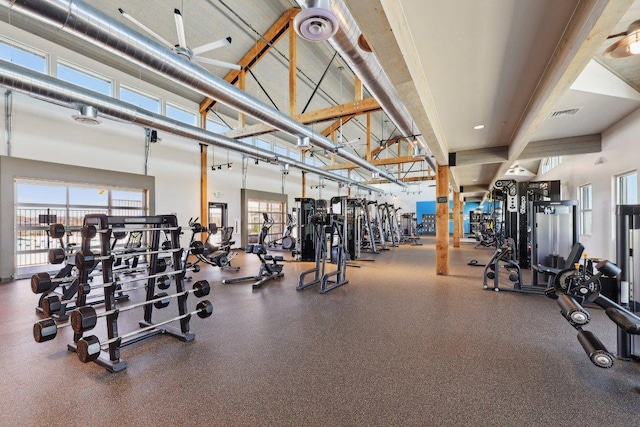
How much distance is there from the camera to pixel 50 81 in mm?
4246

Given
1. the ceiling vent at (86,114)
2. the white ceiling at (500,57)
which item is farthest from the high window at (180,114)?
the white ceiling at (500,57)

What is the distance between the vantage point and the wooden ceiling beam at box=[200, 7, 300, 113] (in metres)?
6.87

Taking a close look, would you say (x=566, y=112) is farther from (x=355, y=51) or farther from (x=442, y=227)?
(x=355, y=51)

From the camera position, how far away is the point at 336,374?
7.55 ft

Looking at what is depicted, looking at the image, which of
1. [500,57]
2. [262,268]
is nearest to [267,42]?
[262,268]

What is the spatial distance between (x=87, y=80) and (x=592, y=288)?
9.30 m

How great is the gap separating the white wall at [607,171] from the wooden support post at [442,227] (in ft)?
9.16

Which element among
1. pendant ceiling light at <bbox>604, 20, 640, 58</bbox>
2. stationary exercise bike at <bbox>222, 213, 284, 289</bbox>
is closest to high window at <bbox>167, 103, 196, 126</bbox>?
stationary exercise bike at <bbox>222, 213, 284, 289</bbox>

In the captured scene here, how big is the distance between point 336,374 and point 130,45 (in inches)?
162

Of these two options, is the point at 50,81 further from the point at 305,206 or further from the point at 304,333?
the point at 305,206

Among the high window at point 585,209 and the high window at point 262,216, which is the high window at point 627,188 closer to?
the high window at point 585,209

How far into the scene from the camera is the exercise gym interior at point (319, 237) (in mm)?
2059

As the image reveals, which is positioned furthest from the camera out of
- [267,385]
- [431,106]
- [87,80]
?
[87,80]

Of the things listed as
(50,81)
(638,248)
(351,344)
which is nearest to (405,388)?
(351,344)
